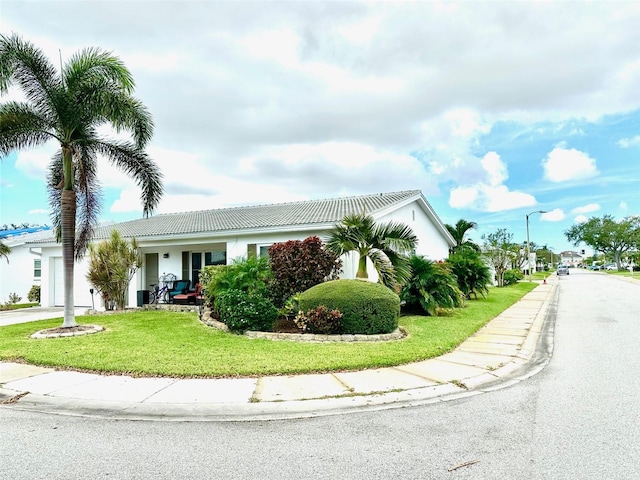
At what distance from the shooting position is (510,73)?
40.8ft

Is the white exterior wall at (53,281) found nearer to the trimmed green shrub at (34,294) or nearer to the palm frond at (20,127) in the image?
Result: the trimmed green shrub at (34,294)

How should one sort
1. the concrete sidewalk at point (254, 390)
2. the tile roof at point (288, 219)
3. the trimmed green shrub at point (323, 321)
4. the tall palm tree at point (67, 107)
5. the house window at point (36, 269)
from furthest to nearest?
the house window at point (36, 269) < the tile roof at point (288, 219) < the tall palm tree at point (67, 107) < the trimmed green shrub at point (323, 321) < the concrete sidewalk at point (254, 390)

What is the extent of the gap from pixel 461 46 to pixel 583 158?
13765mm

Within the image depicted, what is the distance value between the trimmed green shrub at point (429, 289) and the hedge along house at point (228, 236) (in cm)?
142

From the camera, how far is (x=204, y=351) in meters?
7.44

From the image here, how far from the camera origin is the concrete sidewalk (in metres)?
4.75

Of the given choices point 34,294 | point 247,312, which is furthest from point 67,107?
point 34,294

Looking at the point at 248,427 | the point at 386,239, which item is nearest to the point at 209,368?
the point at 248,427

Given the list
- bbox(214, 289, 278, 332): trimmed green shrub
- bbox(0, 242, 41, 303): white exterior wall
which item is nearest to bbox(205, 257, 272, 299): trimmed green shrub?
bbox(214, 289, 278, 332): trimmed green shrub

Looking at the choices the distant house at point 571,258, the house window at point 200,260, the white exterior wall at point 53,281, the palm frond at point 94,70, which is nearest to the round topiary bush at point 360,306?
the palm frond at point 94,70

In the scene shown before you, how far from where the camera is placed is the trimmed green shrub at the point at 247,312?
30.6ft

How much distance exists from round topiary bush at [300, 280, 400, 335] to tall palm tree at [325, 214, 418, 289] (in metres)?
2.39

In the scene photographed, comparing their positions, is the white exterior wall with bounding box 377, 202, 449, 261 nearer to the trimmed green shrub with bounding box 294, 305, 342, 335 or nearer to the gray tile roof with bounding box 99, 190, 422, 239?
the gray tile roof with bounding box 99, 190, 422, 239

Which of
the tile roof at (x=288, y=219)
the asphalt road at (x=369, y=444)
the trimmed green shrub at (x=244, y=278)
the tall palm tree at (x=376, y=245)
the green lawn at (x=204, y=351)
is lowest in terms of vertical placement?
the asphalt road at (x=369, y=444)
